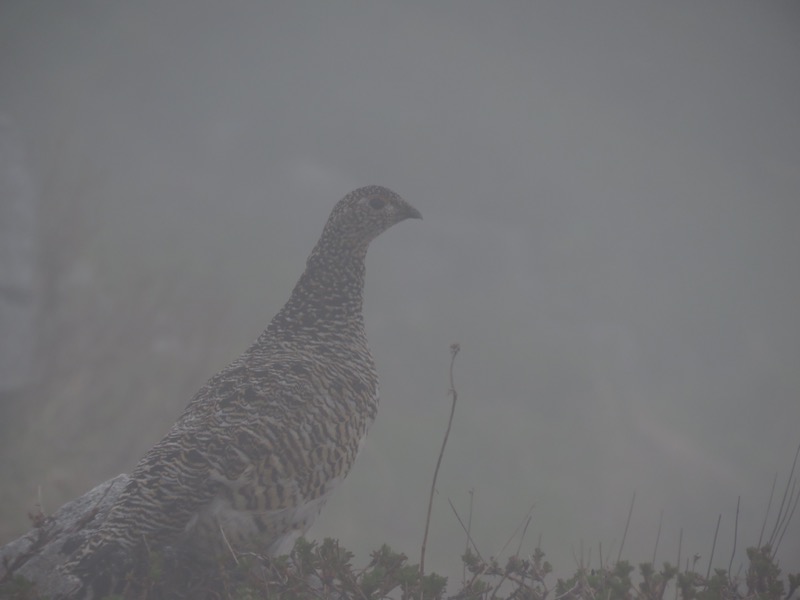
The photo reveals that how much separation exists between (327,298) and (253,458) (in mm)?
1075

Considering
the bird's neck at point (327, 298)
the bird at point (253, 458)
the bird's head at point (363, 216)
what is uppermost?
the bird's head at point (363, 216)

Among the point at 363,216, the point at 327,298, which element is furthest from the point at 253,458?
the point at 363,216

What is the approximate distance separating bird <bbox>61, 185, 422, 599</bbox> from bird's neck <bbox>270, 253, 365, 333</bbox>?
0.08 feet

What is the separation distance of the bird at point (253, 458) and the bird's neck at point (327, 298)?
1.0 inches

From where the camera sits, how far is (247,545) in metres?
2.69

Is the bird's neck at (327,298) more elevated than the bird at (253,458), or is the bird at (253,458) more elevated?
the bird's neck at (327,298)

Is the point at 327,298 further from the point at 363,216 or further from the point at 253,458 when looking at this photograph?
the point at 253,458

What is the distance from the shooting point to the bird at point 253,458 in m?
2.57

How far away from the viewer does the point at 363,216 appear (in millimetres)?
3525

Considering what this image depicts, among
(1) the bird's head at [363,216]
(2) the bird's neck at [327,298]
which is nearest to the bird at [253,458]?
(2) the bird's neck at [327,298]

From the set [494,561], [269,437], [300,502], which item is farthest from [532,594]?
[269,437]

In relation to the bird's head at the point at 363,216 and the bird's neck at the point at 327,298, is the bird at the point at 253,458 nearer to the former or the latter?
the bird's neck at the point at 327,298

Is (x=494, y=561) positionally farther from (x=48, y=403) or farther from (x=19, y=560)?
(x=48, y=403)

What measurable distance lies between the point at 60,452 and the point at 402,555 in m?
11.4
